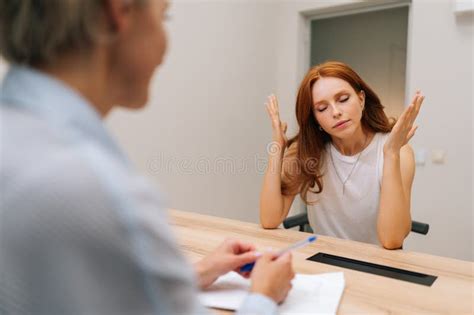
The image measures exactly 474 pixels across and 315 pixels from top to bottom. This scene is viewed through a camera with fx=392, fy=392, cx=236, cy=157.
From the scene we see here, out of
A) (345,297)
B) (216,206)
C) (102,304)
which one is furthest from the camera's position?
(216,206)

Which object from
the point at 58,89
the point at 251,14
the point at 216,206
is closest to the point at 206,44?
the point at 251,14

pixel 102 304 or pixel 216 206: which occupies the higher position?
pixel 102 304

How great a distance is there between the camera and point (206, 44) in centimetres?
276

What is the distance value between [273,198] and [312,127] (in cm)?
38

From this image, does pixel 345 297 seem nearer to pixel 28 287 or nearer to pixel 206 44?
pixel 28 287

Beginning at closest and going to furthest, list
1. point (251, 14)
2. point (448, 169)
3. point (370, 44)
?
1. point (448, 169)
2. point (251, 14)
3. point (370, 44)

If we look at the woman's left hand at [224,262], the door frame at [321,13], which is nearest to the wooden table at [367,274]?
the woman's left hand at [224,262]

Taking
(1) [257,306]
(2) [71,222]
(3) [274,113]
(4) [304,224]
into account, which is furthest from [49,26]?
(4) [304,224]

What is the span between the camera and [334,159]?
5.48ft

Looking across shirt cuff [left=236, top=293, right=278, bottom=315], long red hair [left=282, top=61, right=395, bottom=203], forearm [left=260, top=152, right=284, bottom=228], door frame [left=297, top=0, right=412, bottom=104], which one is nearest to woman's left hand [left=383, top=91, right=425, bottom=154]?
long red hair [left=282, top=61, right=395, bottom=203]

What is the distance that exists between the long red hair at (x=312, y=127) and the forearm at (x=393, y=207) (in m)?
0.35

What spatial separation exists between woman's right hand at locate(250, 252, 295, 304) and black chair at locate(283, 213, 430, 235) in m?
0.86

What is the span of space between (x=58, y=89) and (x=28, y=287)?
18cm

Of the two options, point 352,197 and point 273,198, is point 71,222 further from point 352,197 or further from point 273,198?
point 352,197
